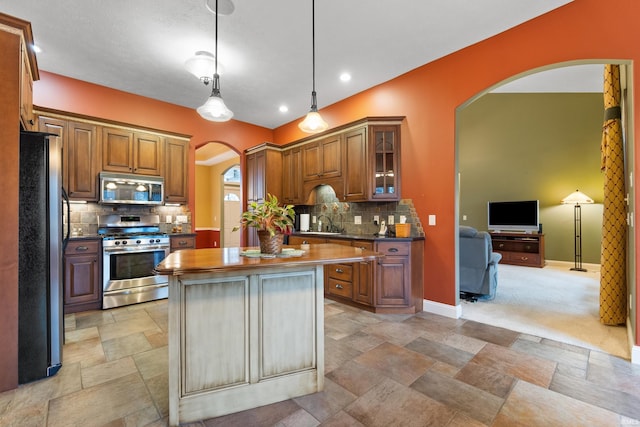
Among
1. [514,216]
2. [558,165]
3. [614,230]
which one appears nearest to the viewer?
[614,230]

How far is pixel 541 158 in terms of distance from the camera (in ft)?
23.3

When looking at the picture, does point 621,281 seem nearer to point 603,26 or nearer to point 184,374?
point 603,26

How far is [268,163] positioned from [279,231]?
3485 millimetres

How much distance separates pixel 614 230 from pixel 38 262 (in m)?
5.24

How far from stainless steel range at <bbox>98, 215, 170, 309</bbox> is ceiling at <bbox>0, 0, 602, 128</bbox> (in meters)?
2.04

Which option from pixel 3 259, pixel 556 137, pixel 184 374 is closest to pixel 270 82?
pixel 3 259

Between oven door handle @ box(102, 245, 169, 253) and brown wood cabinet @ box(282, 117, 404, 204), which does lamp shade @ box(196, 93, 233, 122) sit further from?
oven door handle @ box(102, 245, 169, 253)

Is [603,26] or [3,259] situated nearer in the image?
[3,259]

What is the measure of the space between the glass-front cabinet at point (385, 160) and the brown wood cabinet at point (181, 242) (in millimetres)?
2813

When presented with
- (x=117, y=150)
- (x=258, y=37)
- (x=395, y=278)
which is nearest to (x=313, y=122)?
(x=258, y=37)

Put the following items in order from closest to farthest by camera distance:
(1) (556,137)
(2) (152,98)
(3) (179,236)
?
(3) (179,236) < (2) (152,98) < (1) (556,137)

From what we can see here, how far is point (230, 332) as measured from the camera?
173cm

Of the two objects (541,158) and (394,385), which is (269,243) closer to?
(394,385)

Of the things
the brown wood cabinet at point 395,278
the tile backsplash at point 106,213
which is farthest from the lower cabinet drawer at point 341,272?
the tile backsplash at point 106,213
